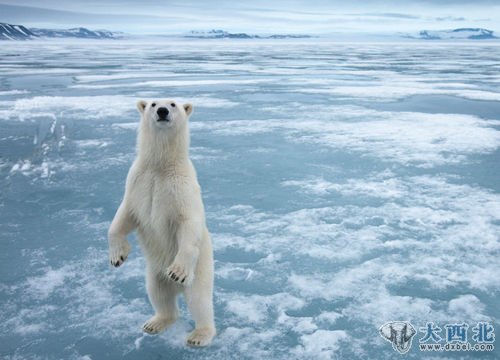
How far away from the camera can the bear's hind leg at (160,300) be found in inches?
108

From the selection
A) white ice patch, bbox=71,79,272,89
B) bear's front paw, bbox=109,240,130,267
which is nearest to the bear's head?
bear's front paw, bbox=109,240,130,267

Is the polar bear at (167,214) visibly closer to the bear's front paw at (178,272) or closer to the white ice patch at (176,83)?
the bear's front paw at (178,272)

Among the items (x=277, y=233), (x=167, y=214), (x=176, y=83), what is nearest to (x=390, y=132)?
(x=277, y=233)

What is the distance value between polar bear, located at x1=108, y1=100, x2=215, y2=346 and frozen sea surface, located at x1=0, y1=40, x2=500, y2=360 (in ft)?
1.16

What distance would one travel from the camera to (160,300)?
9.15 feet

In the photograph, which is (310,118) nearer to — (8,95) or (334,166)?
(334,166)

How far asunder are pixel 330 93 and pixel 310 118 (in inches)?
169

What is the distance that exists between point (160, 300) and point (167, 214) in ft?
1.96

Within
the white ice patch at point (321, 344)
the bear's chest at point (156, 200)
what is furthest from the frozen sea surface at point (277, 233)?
the bear's chest at point (156, 200)

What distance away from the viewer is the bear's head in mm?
2500

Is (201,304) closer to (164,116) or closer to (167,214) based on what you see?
(167,214)

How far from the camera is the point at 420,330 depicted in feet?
9.24

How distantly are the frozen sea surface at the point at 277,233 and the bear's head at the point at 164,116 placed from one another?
1.19m

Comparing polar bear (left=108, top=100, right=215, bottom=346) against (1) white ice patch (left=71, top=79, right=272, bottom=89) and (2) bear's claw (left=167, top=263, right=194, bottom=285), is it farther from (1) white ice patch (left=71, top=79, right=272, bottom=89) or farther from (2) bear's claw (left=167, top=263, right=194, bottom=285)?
(1) white ice patch (left=71, top=79, right=272, bottom=89)
